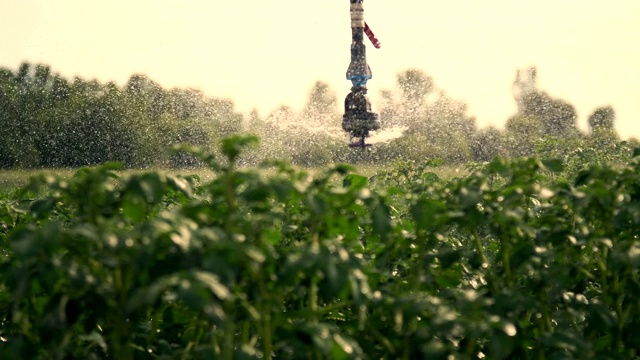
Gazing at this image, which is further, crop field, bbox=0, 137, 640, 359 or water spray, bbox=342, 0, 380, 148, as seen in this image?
water spray, bbox=342, 0, 380, 148

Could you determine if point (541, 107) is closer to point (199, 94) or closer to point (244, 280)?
point (199, 94)

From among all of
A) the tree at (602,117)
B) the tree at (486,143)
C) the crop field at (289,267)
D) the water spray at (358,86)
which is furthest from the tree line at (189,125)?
the crop field at (289,267)

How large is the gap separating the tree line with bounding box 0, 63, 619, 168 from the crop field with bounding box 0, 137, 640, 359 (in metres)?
13.1

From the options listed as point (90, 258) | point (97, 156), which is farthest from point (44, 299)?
point (97, 156)

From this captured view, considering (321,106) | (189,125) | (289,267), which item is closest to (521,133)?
(321,106)

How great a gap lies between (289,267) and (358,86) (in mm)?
10201

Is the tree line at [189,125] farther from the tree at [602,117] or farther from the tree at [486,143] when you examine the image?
the tree at [602,117]

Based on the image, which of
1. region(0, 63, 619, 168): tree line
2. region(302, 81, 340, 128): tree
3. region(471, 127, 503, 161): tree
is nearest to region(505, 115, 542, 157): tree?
region(0, 63, 619, 168): tree line

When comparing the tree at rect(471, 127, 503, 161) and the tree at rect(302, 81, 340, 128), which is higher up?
the tree at rect(302, 81, 340, 128)

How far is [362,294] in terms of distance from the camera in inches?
69.7

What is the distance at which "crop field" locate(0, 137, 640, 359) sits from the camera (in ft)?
5.27

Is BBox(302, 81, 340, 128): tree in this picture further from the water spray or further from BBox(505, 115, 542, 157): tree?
the water spray

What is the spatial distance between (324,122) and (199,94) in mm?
2433

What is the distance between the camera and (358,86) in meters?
11.8
